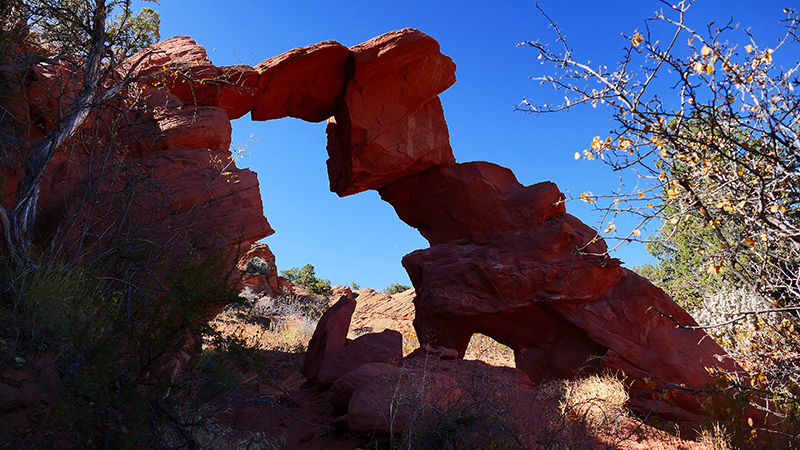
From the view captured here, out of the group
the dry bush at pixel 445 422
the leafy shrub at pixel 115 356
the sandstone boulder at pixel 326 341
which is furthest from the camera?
the sandstone boulder at pixel 326 341

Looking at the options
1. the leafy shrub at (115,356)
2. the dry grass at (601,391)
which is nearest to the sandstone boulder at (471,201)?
the dry grass at (601,391)

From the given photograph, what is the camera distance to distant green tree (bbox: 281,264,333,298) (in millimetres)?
25181

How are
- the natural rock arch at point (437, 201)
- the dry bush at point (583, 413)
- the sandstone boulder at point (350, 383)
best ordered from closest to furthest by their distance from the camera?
1. the dry bush at point (583, 413)
2. the sandstone boulder at point (350, 383)
3. the natural rock arch at point (437, 201)

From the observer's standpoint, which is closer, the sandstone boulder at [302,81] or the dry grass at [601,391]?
the dry grass at [601,391]

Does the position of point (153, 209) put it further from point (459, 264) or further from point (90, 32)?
point (459, 264)

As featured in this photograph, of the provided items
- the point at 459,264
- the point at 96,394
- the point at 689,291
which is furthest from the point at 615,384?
the point at 96,394

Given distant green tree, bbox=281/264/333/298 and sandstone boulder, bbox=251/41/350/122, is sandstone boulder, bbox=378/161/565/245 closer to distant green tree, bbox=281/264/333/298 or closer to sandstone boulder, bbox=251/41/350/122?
sandstone boulder, bbox=251/41/350/122

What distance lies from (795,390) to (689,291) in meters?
9.73

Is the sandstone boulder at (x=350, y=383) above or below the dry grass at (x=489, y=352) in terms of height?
below

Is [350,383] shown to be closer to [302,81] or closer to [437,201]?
[437,201]

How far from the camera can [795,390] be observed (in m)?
5.27

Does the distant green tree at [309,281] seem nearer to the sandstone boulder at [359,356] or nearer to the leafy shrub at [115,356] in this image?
the sandstone boulder at [359,356]

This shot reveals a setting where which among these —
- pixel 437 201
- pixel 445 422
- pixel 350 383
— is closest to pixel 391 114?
pixel 437 201

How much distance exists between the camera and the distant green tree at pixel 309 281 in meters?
25.2
